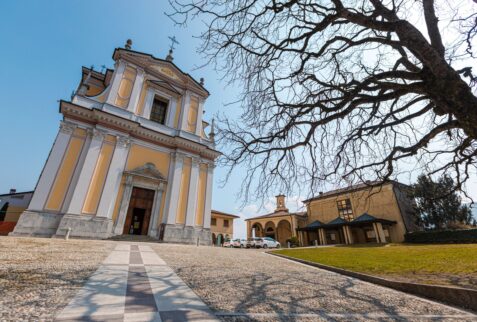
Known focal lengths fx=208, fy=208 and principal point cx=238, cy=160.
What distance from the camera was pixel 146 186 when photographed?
15398mm

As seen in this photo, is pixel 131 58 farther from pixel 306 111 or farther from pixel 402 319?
pixel 402 319

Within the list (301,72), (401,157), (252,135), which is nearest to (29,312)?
(252,135)

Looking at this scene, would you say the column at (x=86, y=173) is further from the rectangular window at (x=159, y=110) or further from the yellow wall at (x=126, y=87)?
the rectangular window at (x=159, y=110)

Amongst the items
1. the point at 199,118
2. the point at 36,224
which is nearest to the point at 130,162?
the point at 36,224

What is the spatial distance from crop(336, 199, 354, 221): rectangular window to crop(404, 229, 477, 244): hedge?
6.82m

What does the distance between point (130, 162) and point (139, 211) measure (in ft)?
12.0

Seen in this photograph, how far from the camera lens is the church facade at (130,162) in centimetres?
1205

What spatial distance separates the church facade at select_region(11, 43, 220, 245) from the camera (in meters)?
12.0

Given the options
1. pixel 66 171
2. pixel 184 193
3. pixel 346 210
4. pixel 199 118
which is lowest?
pixel 184 193

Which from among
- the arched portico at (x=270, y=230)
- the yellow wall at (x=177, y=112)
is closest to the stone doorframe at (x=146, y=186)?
the yellow wall at (x=177, y=112)

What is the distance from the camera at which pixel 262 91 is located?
498 cm

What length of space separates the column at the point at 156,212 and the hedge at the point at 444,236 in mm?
25400

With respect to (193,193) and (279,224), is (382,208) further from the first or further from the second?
(193,193)

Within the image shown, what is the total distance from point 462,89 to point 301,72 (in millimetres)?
2863
